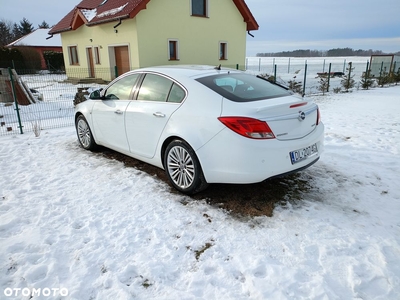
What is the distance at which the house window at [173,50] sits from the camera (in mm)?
17450

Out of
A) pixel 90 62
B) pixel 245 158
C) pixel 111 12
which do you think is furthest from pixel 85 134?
pixel 90 62

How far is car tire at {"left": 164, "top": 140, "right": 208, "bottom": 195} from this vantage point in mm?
3447

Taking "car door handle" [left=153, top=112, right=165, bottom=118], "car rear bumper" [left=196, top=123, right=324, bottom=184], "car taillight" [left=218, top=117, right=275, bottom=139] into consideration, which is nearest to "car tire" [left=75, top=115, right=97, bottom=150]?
"car door handle" [left=153, top=112, right=165, bottom=118]

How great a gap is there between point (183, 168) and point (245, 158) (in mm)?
908

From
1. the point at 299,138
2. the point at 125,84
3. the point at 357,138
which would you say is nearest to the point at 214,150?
the point at 299,138

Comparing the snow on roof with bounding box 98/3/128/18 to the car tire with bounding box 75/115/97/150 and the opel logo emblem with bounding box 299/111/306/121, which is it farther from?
the opel logo emblem with bounding box 299/111/306/121

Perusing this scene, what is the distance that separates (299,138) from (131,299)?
2290mm

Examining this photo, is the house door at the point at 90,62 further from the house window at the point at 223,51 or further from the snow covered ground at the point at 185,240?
the snow covered ground at the point at 185,240

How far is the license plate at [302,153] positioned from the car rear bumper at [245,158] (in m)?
0.04

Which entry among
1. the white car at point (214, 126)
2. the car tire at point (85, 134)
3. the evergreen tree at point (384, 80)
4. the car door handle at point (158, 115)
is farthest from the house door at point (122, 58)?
the evergreen tree at point (384, 80)

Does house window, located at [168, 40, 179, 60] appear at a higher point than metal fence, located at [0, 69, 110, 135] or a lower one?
higher

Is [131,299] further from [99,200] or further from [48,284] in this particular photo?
[99,200]

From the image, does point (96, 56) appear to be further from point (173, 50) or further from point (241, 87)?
point (241, 87)

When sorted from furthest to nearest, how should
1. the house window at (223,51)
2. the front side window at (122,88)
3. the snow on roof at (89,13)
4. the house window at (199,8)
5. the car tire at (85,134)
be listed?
the house window at (223,51) < the snow on roof at (89,13) < the house window at (199,8) < the car tire at (85,134) < the front side window at (122,88)
